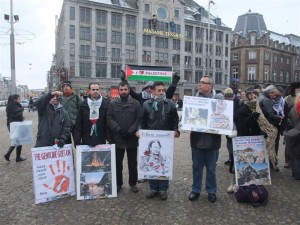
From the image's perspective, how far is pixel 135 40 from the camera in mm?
58250

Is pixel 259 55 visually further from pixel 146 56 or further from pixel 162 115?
pixel 162 115

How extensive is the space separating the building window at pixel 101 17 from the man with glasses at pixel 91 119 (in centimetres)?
5197

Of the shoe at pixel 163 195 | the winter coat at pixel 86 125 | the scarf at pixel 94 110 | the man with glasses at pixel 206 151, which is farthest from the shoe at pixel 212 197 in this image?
the scarf at pixel 94 110

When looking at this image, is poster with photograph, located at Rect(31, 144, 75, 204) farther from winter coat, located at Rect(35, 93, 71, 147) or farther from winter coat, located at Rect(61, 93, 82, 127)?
winter coat, located at Rect(61, 93, 82, 127)

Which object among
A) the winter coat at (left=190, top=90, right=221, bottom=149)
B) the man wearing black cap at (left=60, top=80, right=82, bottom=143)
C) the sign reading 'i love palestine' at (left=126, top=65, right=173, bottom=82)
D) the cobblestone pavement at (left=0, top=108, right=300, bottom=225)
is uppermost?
the sign reading 'i love palestine' at (left=126, top=65, right=173, bottom=82)

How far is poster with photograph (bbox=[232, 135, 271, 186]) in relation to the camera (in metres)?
5.37

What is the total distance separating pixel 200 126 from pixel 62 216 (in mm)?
2501

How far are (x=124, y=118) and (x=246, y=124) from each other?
2.24 m

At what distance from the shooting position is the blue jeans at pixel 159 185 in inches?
212

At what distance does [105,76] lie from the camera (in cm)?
5578

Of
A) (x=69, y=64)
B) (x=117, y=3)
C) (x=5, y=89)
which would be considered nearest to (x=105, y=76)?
(x=69, y=64)

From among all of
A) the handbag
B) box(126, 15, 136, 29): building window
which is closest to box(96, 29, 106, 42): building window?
box(126, 15, 136, 29): building window

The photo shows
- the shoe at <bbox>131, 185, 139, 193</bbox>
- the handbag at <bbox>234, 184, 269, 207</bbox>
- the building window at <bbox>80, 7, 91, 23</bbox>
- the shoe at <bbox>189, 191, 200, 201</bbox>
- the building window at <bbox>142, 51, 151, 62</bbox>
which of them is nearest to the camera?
the handbag at <bbox>234, 184, 269, 207</bbox>

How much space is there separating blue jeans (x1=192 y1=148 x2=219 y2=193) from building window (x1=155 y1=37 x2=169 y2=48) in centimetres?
5650
